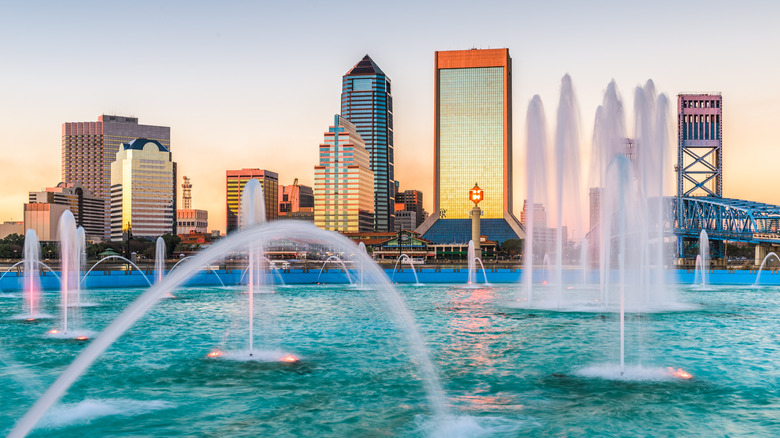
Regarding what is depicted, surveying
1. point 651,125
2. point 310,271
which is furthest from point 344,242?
point 310,271

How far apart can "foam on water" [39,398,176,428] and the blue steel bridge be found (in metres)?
101

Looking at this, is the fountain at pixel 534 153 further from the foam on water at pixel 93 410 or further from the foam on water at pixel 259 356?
the foam on water at pixel 93 410

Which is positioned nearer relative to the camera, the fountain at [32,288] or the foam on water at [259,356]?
the foam on water at [259,356]

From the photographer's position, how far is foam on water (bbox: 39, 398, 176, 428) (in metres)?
13.2

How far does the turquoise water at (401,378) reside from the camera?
12.9m

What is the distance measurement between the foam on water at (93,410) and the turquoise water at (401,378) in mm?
38

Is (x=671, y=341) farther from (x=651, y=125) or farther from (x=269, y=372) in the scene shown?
(x=651, y=125)

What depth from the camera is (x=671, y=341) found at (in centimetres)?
2350

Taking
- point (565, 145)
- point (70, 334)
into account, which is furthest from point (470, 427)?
point (565, 145)

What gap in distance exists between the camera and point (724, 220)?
121562mm

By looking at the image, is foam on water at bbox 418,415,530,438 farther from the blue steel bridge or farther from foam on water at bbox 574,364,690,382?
the blue steel bridge

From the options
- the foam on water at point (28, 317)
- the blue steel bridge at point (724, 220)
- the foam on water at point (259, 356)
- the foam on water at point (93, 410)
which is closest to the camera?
the foam on water at point (93, 410)

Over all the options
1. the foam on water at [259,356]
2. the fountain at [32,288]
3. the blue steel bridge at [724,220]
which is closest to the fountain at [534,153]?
Answer: the foam on water at [259,356]

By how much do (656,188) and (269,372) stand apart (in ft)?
107
